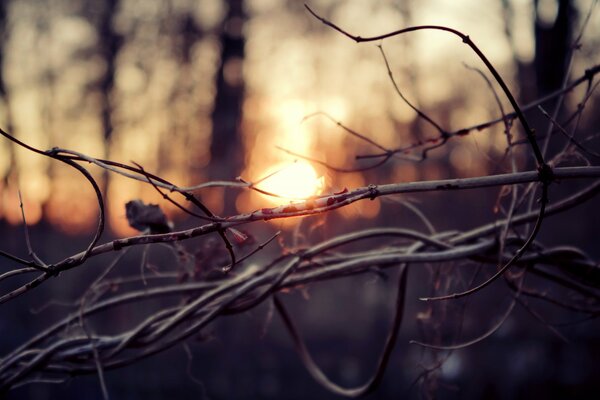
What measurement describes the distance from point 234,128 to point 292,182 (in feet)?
26.3

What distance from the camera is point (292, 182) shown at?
97cm

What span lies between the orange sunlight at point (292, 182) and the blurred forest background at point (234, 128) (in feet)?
20.0

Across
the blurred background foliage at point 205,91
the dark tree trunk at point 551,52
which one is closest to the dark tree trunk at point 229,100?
the blurred background foliage at point 205,91

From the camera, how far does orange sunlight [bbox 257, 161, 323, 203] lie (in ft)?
2.73

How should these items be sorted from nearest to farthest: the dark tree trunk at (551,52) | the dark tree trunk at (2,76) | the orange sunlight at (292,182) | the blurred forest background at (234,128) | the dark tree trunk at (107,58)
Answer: the orange sunlight at (292,182) → the dark tree trunk at (551,52) → the blurred forest background at (234,128) → the dark tree trunk at (107,58) → the dark tree trunk at (2,76)

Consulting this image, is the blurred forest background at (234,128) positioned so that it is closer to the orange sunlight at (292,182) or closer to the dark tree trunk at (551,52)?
the dark tree trunk at (551,52)

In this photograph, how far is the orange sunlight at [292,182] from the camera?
2.73ft

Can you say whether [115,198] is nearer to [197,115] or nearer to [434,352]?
[197,115]

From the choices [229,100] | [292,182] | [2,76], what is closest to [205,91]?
[229,100]

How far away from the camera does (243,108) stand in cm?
938

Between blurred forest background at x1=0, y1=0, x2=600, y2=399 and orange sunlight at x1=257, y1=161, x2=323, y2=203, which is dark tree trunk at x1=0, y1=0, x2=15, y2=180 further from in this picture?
orange sunlight at x1=257, y1=161, x2=323, y2=203

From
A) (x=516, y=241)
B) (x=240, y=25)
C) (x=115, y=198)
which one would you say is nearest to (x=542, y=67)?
(x=516, y=241)

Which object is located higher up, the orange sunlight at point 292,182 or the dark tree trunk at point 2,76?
the dark tree trunk at point 2,76

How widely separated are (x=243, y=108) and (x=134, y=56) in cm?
270
